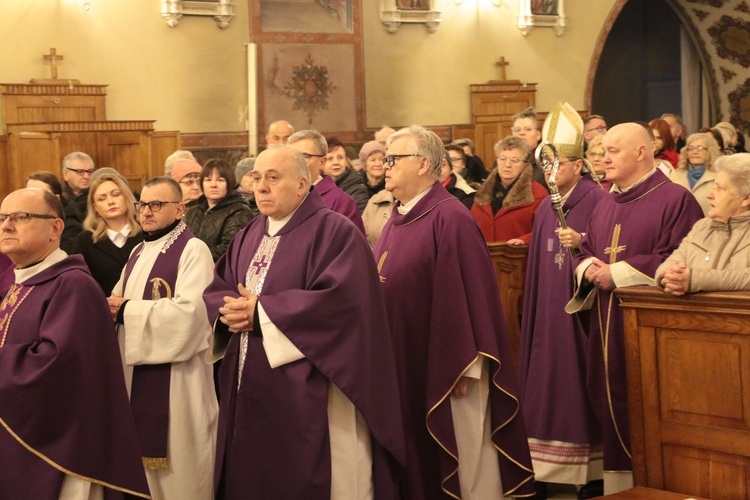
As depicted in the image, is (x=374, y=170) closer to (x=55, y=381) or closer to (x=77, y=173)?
(x=77, y=173)

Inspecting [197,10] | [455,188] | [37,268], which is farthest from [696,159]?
[197,10]

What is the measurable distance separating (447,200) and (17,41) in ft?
29.4

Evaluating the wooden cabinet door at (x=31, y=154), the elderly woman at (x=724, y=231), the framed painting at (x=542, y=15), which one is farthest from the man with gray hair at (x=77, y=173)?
the framed painting at (x=542, y=15)

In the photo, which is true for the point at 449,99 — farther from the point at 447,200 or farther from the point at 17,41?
the point at 447,200

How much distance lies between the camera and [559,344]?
555cm

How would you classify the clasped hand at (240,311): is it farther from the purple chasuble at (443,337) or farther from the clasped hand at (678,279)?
the clasped hand at (678,279)

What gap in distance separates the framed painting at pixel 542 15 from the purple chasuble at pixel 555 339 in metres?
10.7

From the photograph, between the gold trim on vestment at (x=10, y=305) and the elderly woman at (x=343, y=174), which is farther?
the elderly woman at (x=343, y=174)

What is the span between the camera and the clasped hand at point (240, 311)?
390 cm

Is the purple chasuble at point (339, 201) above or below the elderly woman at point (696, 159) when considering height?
below

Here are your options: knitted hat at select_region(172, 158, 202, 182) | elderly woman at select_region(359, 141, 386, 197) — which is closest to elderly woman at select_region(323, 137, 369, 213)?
elderly woman at select_region(359, 141, 386, 197)

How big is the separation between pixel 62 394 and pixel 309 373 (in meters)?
0.89

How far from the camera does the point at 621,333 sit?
16.2ft

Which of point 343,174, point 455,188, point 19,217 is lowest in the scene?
point 19,217
